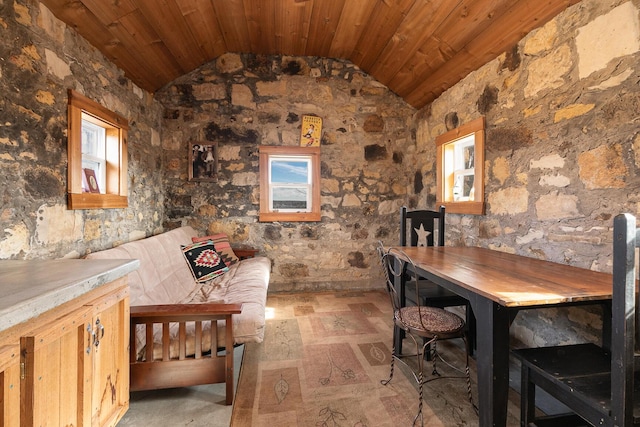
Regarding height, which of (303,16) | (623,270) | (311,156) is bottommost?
(623,270)

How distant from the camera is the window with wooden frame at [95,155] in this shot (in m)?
1.89

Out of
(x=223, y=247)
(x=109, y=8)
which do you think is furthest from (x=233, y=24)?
(x=223, y=247)

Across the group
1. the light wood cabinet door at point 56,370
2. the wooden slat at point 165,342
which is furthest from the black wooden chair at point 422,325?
the light wood cabinet door at point 56,370

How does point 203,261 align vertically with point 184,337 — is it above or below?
above

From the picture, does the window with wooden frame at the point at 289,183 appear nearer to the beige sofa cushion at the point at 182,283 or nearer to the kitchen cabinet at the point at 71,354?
the beige sofa cushion at the point at 182,283

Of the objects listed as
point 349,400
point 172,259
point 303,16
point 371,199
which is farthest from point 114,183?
point 371,199

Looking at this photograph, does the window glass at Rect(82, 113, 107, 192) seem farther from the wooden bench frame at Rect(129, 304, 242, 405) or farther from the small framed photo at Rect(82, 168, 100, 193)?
the wooden bench frame at Rect(129, 304, 242, 405)

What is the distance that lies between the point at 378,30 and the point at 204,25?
1670 millimetres

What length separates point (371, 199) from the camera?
149 inches

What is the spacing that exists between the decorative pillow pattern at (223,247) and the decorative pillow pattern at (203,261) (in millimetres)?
117

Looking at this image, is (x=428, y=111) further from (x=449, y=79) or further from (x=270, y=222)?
(x=270, y=222)

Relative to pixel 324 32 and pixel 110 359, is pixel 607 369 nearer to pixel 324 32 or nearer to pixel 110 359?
pixel 110 359

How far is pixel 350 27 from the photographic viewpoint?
2943mm

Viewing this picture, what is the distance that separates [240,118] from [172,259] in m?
1.86
